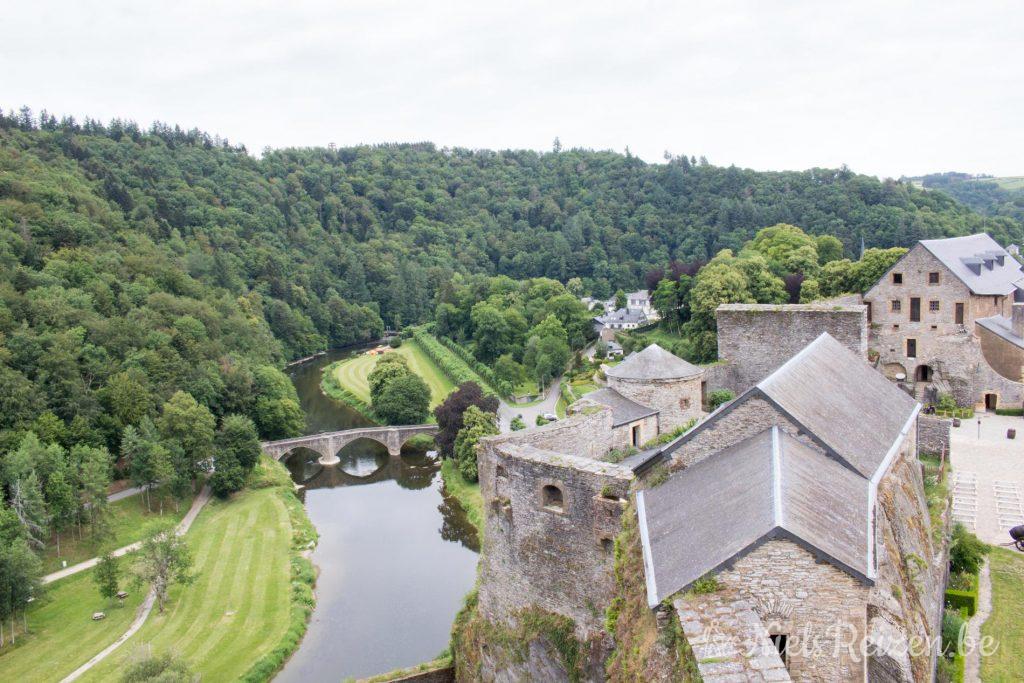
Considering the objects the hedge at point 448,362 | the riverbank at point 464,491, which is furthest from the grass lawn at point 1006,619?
the hedge at point 448,362

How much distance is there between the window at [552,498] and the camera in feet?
43.8

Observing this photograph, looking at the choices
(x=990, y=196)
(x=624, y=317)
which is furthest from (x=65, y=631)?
(x=990, y=196)

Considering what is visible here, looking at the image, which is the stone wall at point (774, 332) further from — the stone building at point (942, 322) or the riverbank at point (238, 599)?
the riverbank at point (238, 599)

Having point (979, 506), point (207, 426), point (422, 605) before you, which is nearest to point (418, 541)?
point (422, 605)

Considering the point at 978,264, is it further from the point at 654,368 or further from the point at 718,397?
the point at 654,368

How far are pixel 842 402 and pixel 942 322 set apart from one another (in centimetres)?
2292

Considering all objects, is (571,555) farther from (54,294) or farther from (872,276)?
(54,294)

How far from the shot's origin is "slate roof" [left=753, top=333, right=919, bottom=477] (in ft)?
41.3

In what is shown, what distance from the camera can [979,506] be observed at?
2233cm

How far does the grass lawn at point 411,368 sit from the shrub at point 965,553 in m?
43.4

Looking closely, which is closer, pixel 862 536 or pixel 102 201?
pixel 862 536

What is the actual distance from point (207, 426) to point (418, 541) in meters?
15.3

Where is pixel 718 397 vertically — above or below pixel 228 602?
above

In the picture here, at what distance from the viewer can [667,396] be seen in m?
23.4
